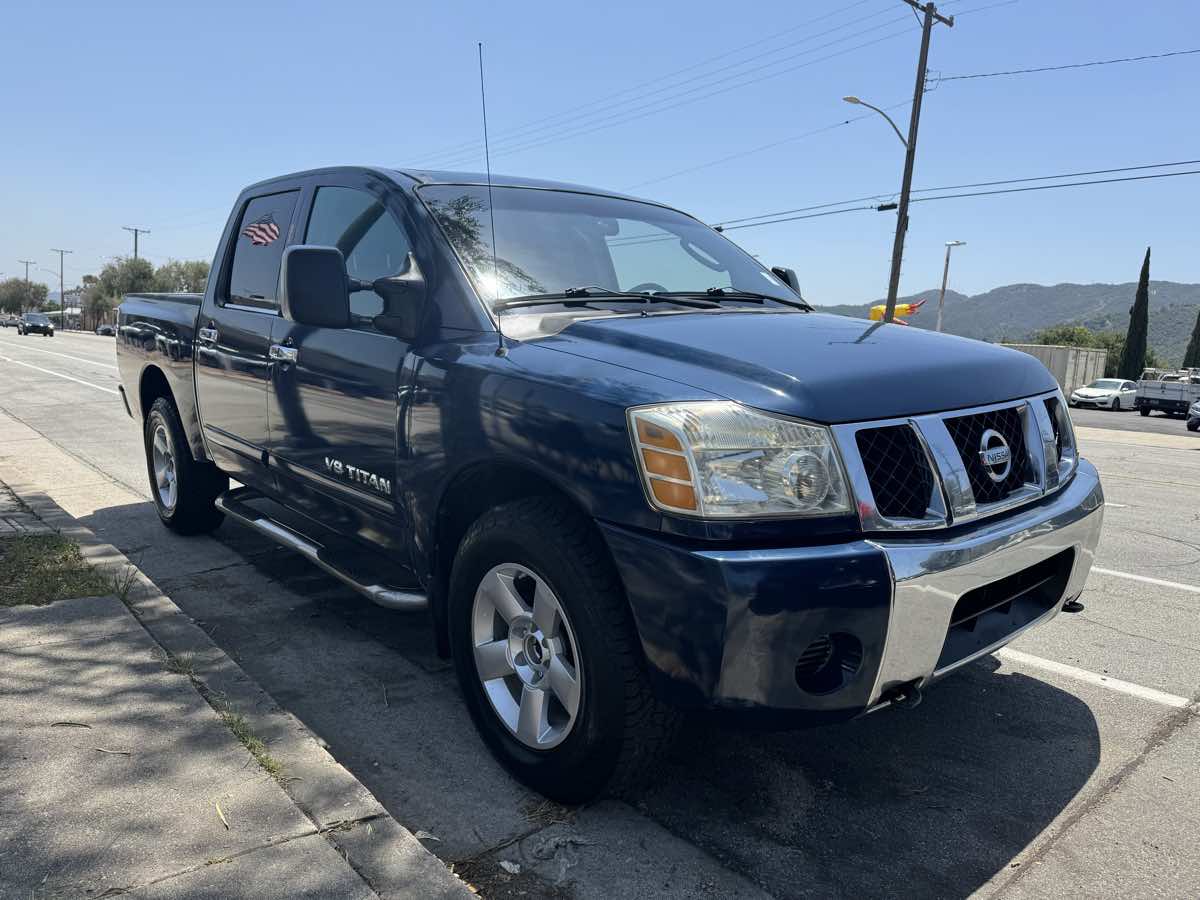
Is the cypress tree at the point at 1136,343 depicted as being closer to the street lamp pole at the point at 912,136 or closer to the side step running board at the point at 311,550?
the street lamp pole at the point at 912,136

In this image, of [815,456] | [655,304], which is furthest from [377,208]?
[815,456]

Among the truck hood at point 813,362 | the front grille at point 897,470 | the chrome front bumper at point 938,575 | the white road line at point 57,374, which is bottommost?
the white road line at point 57,374

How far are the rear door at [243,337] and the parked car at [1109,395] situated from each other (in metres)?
36.8

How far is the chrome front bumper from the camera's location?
2.21 metres

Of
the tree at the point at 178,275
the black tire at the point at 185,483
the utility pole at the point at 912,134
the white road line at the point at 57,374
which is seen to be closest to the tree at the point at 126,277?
the tree at the point at 178,275

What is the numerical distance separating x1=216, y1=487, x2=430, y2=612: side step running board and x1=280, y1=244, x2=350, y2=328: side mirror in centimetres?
Result: 95

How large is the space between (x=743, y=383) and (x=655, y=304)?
1.05 metres

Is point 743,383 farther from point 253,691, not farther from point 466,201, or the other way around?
point 253,691

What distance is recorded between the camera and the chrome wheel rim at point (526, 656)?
252 cm

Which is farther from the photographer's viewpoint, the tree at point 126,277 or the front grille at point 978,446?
the tree at point 126,277

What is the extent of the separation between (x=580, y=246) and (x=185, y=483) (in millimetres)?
3120

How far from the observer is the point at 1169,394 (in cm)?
3241

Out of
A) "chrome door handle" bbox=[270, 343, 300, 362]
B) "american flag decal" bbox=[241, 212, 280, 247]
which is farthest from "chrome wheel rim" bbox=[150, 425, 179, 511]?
"chrome door handle" bbox=[270, 343, 300, 362]

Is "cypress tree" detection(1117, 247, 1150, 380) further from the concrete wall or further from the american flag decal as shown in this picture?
the american flag decal
